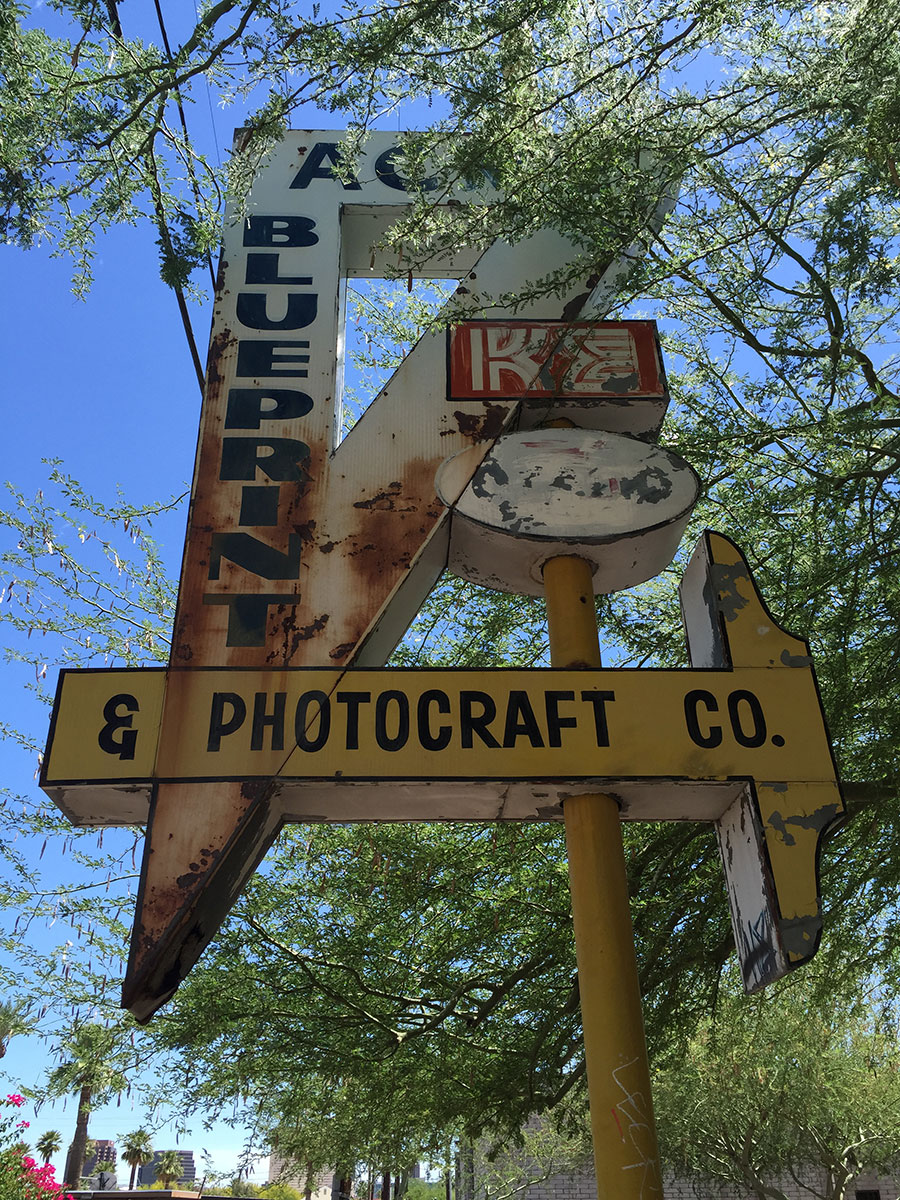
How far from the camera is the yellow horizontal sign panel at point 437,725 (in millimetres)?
3838

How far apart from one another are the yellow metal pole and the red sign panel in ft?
5.00

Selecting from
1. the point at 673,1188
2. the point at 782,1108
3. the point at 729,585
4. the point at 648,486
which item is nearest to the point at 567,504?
the point at 648,486

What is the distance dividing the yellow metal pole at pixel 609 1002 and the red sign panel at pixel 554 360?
1525mm

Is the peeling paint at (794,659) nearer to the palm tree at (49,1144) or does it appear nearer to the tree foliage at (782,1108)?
the tree foliage at (782,1108)

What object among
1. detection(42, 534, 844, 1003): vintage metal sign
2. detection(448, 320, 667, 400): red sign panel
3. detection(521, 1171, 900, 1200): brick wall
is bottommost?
detection(521, 1171, 900, 1200): brick wall

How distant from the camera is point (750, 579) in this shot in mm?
4355

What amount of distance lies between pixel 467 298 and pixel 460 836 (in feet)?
12.5

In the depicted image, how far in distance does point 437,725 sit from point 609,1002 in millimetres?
1196

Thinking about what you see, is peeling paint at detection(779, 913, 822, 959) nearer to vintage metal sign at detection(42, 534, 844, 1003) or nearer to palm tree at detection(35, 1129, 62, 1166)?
vintage metal sign at detection(42, 534, 844, 1003)

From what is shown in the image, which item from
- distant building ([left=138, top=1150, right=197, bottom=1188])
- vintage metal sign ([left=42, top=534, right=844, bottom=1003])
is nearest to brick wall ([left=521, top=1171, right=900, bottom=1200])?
distant building ([left=138, top=1150, right=197, bottom=1188])

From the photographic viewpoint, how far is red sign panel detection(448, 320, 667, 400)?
5.10 meters

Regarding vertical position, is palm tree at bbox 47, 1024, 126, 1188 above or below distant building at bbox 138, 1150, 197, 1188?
below

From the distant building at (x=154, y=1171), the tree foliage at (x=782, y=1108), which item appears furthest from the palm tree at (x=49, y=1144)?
the tree foliage at (x=782, y=1108)

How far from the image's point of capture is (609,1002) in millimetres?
3596
